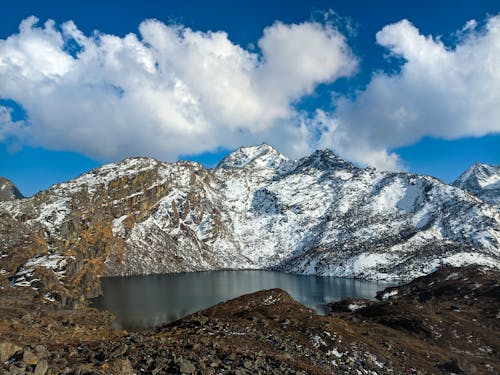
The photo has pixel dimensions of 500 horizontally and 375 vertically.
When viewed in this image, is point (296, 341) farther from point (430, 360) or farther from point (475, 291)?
point (475, 291)

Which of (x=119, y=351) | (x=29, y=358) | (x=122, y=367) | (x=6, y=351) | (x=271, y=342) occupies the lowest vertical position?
(x=271, y=342)

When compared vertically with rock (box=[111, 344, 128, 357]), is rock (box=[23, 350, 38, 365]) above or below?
above

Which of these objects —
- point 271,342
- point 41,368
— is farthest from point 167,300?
point 41,368

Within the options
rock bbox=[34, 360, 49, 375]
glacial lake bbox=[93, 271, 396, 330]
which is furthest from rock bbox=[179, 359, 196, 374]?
glacial lake bbox=[93, 271, 396, 330]

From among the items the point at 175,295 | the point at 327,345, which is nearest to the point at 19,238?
the point at 175,295

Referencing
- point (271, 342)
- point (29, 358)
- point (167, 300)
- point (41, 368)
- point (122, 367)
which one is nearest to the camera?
point (41, 368)

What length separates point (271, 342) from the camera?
44312mm

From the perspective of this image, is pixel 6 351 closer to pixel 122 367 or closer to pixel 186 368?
pixel 122 367

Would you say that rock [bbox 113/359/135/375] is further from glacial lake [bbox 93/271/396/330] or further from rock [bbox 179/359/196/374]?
glacial lake [bbox 93/271/396/330]

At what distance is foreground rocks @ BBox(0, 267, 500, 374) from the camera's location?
26.3 metres

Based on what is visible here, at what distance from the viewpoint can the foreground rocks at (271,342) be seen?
26.3 metres

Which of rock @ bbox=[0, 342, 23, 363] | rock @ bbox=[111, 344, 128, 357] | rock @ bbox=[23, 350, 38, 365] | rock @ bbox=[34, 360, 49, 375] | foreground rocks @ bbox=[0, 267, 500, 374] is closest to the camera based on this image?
rock @ bbox=[34, 360, 49, 375]

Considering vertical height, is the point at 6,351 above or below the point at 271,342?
above

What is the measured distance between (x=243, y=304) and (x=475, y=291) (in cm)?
7239
